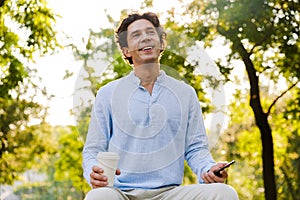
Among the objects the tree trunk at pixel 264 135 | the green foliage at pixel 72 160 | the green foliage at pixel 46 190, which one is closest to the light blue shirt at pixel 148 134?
the tree trunk at pixel 264 135

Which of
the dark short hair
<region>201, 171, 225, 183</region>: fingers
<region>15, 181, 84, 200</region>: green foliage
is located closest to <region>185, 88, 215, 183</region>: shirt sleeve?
<region>201, 171, 225, 183</region>: fingers

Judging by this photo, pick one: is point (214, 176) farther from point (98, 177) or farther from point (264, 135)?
point (264, 135)

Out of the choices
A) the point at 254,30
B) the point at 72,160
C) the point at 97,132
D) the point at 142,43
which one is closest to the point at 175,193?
the point at 97,132

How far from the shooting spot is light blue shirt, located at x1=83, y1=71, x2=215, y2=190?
10.4 feet

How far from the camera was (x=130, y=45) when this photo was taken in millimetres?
3438

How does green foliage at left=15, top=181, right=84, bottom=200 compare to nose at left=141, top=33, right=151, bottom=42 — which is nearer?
nose at left=141, top=33, right=151, bottom=42

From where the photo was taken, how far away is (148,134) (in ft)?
10.5

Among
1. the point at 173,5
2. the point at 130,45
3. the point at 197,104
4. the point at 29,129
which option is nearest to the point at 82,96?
the point at 130,45

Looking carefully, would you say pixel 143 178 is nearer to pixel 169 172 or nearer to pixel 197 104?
pixel 169 172

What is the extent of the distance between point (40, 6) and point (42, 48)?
0.68 metres

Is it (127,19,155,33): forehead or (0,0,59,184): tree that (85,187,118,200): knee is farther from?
(0,0,59,184): tree

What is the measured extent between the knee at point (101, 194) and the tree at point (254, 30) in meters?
7.91

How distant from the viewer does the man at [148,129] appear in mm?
3141

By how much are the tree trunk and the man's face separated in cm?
767
